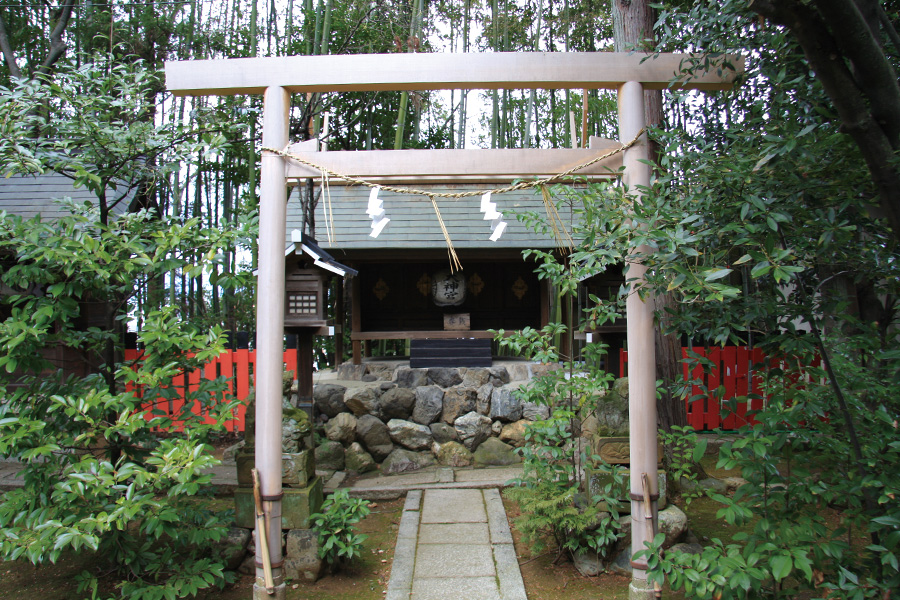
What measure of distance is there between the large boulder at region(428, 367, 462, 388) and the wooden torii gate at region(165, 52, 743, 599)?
3754mm

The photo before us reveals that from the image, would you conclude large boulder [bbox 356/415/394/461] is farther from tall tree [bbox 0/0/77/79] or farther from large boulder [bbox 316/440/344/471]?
tall tree [bbox 0/0/77/79]

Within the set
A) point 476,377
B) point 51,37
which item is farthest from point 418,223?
point 51,37

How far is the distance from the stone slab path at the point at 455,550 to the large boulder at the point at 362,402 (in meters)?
1.39

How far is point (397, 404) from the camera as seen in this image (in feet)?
20.7

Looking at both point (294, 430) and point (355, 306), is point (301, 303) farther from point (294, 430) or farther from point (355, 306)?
point (355, 306)

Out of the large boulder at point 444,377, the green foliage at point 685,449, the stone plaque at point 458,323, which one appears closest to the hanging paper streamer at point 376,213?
the stone plaque at point 458,323

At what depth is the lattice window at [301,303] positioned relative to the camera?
5180 mm

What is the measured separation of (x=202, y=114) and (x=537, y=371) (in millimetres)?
4768

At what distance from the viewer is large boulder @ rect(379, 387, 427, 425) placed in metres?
6.31

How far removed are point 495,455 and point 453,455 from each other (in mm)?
460

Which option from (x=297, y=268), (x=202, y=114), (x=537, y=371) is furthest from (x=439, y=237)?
(x=202, y=114)

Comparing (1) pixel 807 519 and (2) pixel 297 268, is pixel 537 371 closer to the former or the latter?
(2) pixel 297 268

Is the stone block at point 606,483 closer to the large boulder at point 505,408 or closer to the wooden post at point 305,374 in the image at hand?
the large boulder at point 505,408

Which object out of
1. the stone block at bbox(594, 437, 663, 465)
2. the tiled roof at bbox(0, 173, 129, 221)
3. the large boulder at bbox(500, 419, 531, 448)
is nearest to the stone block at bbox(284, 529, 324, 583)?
the stone block at bbox(594, 437, 663, 465)
